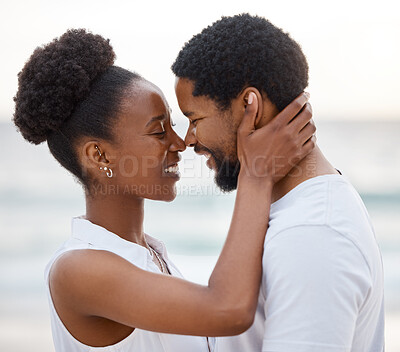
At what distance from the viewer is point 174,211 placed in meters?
9.57

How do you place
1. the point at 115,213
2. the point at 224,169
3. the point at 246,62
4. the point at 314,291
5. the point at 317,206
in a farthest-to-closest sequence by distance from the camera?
1. the point at 115,213
2. the point at 224,169
3. the point at 246,62
4. the point at 317,206
5. the point at 314,291

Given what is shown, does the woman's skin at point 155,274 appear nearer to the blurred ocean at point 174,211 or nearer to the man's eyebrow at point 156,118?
the man's eyebrow at point 156,118

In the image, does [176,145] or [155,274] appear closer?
[155,274]

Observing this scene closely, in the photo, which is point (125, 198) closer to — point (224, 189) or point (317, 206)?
point (224, 189)

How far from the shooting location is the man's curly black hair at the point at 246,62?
4.85 ft

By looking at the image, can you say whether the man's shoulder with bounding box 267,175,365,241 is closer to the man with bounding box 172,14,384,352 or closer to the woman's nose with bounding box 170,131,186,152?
the man with bounding box 172,14,384,352

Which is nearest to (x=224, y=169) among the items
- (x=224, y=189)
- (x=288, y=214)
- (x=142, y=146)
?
(x=224, y=189)

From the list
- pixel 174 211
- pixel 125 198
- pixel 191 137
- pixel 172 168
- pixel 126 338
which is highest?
pixel 191 137

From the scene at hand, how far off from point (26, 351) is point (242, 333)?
3.16 metres

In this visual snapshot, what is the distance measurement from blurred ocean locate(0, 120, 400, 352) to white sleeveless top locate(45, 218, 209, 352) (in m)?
3.20

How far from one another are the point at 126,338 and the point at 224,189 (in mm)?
579

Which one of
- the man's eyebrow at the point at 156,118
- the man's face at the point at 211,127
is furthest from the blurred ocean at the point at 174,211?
the man's face at the point at 211,127

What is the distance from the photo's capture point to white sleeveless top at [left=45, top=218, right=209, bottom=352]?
1.66 m

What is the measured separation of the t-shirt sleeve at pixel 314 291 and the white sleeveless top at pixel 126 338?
1.63 ft
